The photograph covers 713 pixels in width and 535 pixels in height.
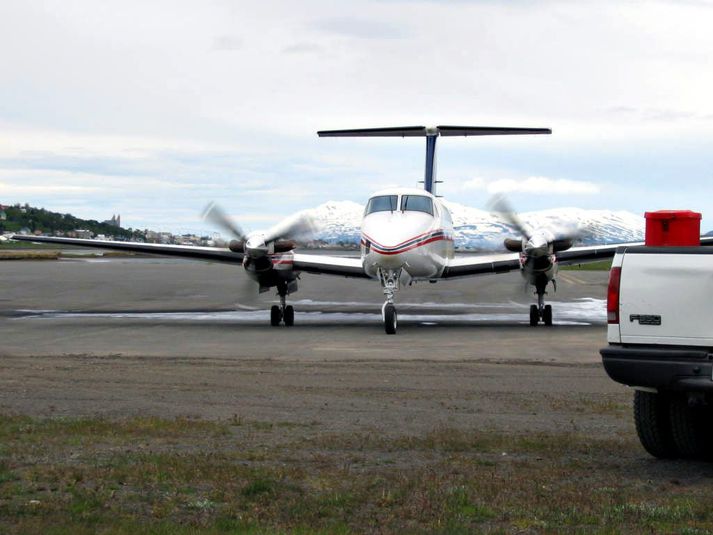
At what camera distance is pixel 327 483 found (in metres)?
7.16

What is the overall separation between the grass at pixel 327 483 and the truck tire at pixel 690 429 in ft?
0.74

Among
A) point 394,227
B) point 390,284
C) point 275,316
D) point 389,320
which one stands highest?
point 394,227

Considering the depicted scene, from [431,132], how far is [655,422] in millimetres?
22318

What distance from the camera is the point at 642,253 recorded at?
734cm

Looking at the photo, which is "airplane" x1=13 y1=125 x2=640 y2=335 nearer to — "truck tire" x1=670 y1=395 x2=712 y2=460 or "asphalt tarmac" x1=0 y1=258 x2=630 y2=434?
"asphalt tarmac" x1=0 y1=258 x2=630 y2=434

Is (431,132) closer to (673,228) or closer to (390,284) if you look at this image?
(390,284)

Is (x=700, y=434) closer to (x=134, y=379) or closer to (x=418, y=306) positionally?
(x=134, y=379)

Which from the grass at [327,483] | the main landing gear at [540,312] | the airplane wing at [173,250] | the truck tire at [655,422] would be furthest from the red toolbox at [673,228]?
the airplane wing at [173,250]

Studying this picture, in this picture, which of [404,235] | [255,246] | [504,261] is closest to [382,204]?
[404,235]

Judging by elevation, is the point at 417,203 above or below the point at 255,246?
above

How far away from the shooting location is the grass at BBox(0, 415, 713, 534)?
241 inches

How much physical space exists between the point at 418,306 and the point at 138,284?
16.4 m

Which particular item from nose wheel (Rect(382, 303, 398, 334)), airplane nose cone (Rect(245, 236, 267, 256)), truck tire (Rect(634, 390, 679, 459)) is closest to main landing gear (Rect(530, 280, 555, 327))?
nose wheel (Rect(382, 303, 398, 334))

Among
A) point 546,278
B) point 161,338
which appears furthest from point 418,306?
point 161,338
